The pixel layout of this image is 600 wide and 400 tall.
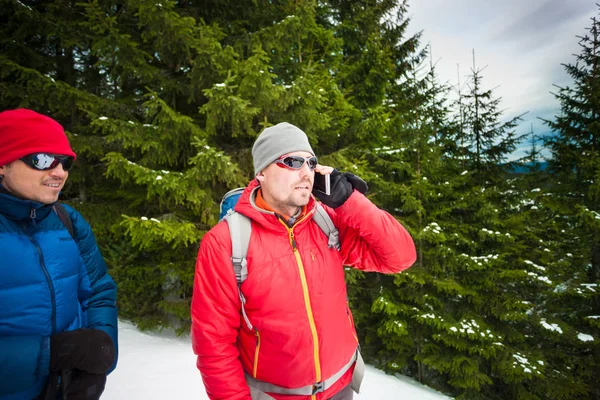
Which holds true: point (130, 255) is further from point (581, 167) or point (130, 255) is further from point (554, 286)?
point (581, 167)

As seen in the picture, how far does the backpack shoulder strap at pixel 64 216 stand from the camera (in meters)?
1.95

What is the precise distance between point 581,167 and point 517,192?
90.7 inches

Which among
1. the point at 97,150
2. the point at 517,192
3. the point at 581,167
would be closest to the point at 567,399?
the point at 517,192

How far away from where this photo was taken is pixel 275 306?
185cm

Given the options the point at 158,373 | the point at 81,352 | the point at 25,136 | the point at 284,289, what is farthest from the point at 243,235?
the point at 158,373

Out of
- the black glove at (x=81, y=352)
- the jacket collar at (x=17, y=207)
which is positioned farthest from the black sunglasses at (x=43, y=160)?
the black glove at (x=81, y=352)

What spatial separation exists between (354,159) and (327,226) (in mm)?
5423

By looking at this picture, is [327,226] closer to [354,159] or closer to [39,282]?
[39,282]

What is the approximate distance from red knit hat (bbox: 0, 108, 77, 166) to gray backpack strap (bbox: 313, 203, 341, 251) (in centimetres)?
163

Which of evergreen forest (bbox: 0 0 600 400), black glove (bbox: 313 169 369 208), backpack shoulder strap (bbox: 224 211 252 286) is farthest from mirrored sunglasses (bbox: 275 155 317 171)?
evergreen forest (bbox: 0 0 600 400)

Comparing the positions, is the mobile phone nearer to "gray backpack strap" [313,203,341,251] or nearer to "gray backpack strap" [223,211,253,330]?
"gray backpack strap" [313,203,341,251]

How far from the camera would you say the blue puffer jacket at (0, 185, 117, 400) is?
4.95ft

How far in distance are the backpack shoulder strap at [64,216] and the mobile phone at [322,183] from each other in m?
1.67

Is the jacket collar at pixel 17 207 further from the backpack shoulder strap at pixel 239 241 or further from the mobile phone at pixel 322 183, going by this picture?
the mobile phone at pixel 322 183
